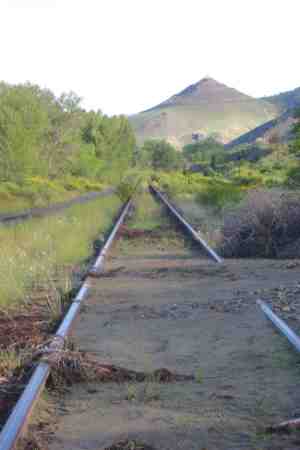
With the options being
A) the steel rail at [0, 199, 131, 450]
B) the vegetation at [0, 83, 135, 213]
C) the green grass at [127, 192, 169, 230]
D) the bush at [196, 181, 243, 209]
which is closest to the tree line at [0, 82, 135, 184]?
the vegetation at [0, 83, 135, 213]

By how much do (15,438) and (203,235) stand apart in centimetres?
1338

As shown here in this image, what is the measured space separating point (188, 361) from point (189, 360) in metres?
0.03

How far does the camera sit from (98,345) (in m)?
6.66

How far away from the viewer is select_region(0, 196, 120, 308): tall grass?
913 cm

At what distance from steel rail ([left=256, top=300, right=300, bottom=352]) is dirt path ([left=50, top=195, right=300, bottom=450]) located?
0.07 meters

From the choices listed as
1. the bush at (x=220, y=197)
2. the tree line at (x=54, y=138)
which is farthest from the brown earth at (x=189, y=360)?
the tree line at (x=54, y=138)

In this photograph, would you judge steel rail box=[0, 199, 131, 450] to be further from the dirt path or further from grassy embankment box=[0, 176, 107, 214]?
grassy embankment box=[0, 176, 107, 214]

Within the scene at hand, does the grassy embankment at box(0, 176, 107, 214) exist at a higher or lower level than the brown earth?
lower

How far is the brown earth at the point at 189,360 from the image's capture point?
427 centimetres

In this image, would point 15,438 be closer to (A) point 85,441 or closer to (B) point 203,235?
(A) point 85,441

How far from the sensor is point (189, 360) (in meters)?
6.06

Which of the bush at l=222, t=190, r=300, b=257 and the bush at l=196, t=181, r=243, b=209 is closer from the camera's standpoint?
the bush at l=222, t=190, r=300, b=257

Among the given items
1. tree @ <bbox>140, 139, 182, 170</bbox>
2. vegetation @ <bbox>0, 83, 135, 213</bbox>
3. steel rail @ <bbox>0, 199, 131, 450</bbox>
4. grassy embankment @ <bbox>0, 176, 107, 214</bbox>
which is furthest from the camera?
tree @ <bbox>140, 139, 182, 170</bbox>

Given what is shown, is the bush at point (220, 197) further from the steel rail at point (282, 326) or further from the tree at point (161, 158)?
the tree at point (161, 158)
